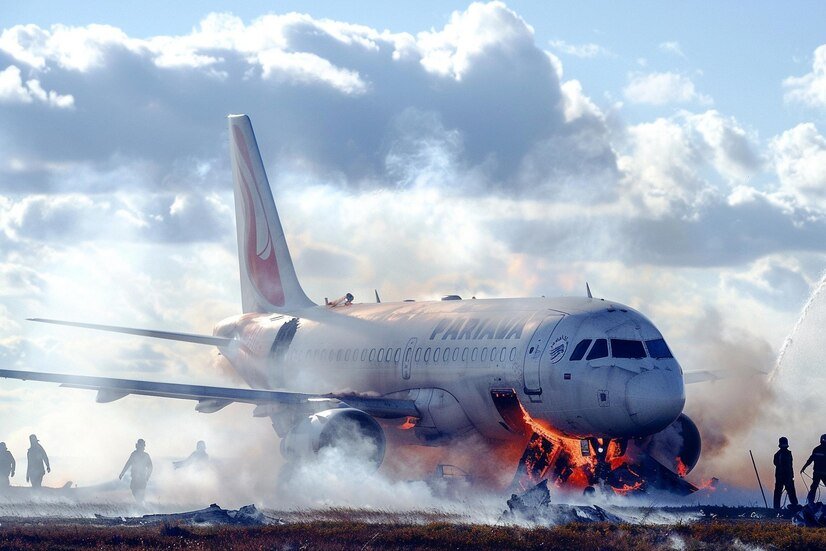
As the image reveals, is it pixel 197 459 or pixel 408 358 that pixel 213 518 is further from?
pixel 197 459

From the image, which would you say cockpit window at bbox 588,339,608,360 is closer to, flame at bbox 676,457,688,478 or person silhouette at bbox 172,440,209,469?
flame at bbox 676,457,688,478

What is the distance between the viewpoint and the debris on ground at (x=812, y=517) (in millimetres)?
25188

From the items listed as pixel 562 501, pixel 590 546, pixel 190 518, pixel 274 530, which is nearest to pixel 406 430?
pixel 562 501

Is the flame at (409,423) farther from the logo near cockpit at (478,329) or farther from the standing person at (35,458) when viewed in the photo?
the standing person at (35,458)

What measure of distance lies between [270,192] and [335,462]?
2146cm

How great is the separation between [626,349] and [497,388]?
Answer: 402 centimetres

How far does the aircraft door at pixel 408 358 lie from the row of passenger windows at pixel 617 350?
25.6 feet

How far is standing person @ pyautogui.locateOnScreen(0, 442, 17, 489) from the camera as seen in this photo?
4159 cm

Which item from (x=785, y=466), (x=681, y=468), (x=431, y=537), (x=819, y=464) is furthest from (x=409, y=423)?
(x=431, y=537)

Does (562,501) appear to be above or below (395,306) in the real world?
below

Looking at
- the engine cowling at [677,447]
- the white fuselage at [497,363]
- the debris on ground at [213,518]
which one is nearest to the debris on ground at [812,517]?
the white fuselage at [497,363]

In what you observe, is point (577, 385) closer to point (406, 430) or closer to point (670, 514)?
point (670, 514)

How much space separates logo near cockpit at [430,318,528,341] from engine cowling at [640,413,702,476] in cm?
527

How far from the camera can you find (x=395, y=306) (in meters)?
42.6
